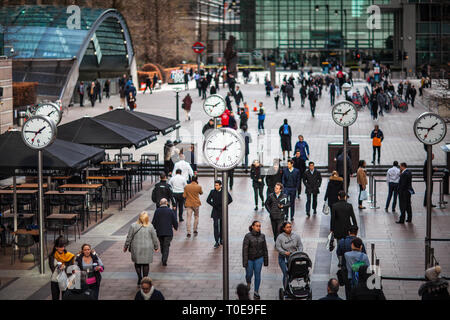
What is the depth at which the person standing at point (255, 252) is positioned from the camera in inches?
519

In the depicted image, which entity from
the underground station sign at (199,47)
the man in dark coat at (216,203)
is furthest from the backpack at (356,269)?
the underground station sign at (199,47)

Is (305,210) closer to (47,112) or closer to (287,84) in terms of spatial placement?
(47,112)

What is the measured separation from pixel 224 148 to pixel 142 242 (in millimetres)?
3505

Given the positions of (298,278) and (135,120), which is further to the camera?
(135,120)

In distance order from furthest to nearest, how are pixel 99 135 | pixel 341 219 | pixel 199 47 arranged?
pixel 199 47
pixel 99 135
pixel 341 219

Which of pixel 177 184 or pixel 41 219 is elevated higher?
pixel 177 184

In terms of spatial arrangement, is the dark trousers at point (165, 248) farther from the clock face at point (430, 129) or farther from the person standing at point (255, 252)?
the clock face at point (430, 129)

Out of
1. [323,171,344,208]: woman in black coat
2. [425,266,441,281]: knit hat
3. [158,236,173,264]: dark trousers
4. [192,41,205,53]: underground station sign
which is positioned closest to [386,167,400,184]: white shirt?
[323,171,344,208]: woman in black coat

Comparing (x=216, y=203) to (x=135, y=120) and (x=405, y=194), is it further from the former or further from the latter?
(x=135, y=120)

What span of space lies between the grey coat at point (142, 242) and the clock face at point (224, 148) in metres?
3.18

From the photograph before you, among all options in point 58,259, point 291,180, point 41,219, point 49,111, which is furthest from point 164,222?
point 49,111

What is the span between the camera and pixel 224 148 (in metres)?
11.1

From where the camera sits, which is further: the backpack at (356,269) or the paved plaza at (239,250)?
the paved plaza at (239,250)
